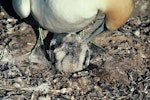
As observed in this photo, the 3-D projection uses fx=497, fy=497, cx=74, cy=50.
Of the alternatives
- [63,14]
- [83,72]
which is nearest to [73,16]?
[63,14]

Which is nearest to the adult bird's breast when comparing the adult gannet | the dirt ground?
the adult gannet

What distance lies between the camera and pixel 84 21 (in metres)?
4.11

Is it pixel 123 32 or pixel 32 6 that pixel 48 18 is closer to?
pixel 32 6

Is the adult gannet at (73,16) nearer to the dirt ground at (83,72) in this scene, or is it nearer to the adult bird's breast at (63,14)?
the adult bird's breast at (63,14)

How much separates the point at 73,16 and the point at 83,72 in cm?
65

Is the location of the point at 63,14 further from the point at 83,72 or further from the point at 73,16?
the point at 83,72

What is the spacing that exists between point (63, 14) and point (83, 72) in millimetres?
658

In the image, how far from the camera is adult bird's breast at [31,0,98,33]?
156 inches

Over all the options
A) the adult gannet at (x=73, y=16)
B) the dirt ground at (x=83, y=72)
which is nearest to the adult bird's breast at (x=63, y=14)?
the adult gannet at (x=73, y=16)

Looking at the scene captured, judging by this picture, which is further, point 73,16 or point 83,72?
point 83,72

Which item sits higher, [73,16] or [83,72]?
[73,16]

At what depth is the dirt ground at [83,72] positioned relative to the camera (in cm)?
426

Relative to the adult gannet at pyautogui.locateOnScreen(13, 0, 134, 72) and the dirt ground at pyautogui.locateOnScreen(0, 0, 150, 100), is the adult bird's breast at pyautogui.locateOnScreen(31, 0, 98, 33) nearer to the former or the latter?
the adult gannet at pyautogui.locateOnScreen(13, 0, 134, 72)

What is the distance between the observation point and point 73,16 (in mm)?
4027
